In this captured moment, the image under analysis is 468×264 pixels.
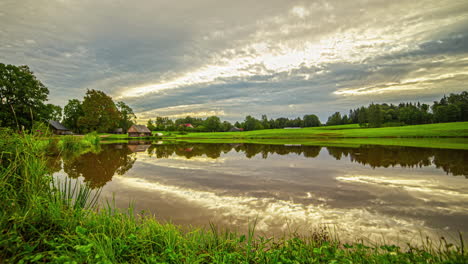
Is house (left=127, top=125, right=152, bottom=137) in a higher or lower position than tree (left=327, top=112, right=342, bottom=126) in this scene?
lower

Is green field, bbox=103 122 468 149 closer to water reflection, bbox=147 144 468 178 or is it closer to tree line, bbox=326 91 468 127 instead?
water reflection, bbox=147 144 468 178

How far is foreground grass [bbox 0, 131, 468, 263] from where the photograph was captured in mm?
2557

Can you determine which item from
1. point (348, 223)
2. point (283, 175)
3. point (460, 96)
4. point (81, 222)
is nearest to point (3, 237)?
point (81, 222)

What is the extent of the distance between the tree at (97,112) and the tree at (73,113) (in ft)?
32.4

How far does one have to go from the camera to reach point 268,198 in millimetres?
6547

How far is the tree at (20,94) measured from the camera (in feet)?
91.1

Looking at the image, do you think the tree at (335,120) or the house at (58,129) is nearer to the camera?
the house at (58,129)

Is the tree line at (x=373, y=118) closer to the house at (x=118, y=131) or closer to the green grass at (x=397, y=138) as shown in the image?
the house at (x=118, y=131)

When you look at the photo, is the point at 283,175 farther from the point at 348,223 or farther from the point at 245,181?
the point at 348,223

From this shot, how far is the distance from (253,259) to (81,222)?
10.4 ft

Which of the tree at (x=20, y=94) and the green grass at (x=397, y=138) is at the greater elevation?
the tree at (x=20, y=94)

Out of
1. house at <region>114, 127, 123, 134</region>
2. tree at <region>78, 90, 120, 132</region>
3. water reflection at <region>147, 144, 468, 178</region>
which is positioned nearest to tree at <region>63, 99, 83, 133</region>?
tree at <region>78, 90, 120, 132</region>

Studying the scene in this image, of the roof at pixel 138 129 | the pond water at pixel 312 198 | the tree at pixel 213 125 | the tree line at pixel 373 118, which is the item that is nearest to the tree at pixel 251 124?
the tree line at pixel 373 118

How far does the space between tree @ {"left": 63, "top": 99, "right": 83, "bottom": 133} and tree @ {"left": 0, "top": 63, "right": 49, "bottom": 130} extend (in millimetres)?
43806
